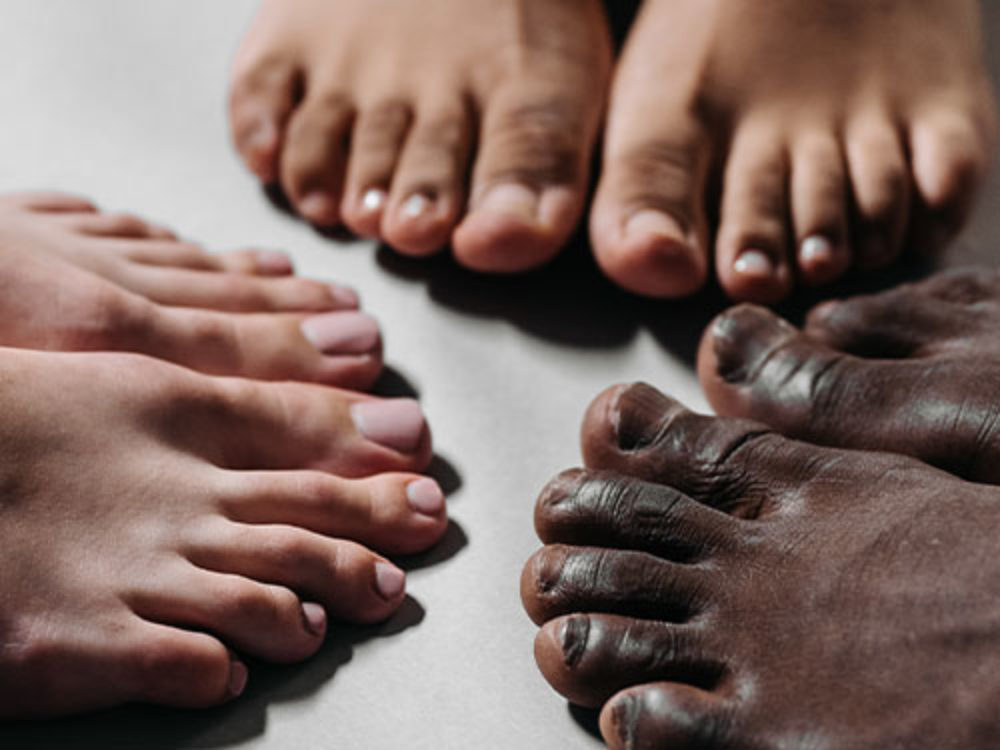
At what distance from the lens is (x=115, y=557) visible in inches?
31.3

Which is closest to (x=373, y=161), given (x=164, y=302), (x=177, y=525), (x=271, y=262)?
(x=271, y=262)

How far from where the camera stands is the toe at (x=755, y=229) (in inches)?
43.4

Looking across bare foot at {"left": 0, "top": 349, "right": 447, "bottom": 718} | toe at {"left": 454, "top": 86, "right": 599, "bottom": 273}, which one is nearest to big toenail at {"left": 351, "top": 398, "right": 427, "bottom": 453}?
bare foot at {"left": 0, "top": 349, "right": 447, "bottom": 718}

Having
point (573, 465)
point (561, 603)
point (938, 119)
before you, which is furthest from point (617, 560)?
point (938, 119)

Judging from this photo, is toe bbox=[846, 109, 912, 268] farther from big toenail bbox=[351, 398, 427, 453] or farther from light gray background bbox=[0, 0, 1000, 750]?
big toenail bbox=[351, 398, 427, 453]

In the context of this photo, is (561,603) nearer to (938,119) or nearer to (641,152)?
(641,152)

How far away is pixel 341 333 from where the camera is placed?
1.03 metres

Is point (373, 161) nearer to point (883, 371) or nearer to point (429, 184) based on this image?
point (429, 184)

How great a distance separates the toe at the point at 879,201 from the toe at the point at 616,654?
0.50 metres

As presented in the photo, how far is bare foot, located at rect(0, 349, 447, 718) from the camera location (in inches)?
30.0

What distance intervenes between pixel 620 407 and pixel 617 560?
0.41ft

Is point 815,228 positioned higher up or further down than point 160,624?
higher up

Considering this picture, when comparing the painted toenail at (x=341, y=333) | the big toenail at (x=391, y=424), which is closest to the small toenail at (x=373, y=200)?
the painted toenail at (x=341, y=333)

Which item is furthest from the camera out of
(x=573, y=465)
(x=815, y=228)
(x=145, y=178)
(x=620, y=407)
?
(x=145, y=178)
